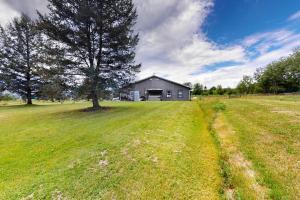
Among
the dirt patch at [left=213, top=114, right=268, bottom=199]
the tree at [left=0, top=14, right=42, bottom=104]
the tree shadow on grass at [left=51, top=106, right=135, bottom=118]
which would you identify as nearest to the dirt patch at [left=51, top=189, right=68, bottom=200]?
the dirt patch at [left=213, top=114, right=268, bottom=199]

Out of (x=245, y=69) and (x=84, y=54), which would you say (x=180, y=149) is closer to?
(x=84, y=54)

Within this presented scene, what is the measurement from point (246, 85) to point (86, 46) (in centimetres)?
6334

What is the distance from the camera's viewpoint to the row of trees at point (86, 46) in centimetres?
1213

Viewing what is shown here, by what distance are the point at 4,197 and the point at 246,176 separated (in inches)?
191

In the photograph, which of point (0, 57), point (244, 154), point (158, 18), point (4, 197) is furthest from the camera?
point (0, 57)

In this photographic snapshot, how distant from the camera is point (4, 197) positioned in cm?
296

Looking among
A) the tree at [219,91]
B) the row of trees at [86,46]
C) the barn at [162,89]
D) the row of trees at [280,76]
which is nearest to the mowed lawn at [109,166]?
the row of trees at [86,46]

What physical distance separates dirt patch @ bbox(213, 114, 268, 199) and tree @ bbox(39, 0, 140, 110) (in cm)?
931

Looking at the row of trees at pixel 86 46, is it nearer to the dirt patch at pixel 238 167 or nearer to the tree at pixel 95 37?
the tree at pixel 95 37

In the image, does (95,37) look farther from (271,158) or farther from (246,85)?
(246,85)

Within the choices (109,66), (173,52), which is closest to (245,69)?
(173,52)

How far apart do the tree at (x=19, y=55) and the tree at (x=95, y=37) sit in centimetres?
1377

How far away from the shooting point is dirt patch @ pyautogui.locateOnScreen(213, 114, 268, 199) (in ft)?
10.7

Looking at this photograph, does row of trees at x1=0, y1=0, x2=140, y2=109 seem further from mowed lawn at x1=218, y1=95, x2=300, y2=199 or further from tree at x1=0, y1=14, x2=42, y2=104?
tree at x1=0, y1=14, x2=42, y2=104
